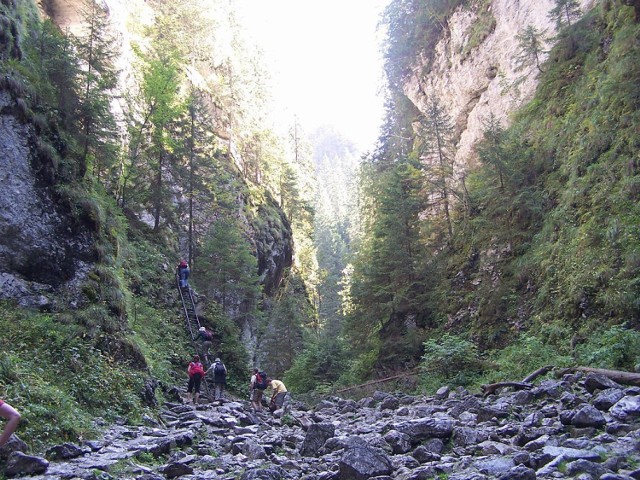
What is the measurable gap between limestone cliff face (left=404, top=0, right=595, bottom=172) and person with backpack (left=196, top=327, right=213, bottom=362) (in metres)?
16.3

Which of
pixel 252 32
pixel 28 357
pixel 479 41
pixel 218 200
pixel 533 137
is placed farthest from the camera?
pixel 252 32

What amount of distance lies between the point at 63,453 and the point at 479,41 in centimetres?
3352

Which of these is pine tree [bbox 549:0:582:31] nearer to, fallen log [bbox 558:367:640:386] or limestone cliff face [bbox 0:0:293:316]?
fallen log [bbox 558:367:640:386]

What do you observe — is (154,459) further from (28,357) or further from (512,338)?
(512,338)

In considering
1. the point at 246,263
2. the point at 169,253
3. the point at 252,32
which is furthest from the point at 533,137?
the point at 252,32

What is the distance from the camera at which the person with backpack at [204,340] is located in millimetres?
21480

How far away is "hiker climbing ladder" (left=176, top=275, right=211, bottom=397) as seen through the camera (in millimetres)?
22281

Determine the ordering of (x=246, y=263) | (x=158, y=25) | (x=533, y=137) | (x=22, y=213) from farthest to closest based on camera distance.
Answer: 1. (x=158, y=25)
2. (x=246, y=263)
3. (x=533, y=137)
4. (x=22, y=213)

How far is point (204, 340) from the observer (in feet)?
71.5

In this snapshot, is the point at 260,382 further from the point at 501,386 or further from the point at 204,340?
the point at 501,386

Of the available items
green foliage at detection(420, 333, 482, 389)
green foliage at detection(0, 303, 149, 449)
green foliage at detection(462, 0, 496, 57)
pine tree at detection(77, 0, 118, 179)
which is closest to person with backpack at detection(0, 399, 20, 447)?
green foliage at detection(0, 303, 149, 449)

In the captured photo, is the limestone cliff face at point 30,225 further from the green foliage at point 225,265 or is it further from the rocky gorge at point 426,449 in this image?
the green foliage at point 225,265

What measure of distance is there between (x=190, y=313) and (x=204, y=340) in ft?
10.00

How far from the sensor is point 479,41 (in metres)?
32.3
